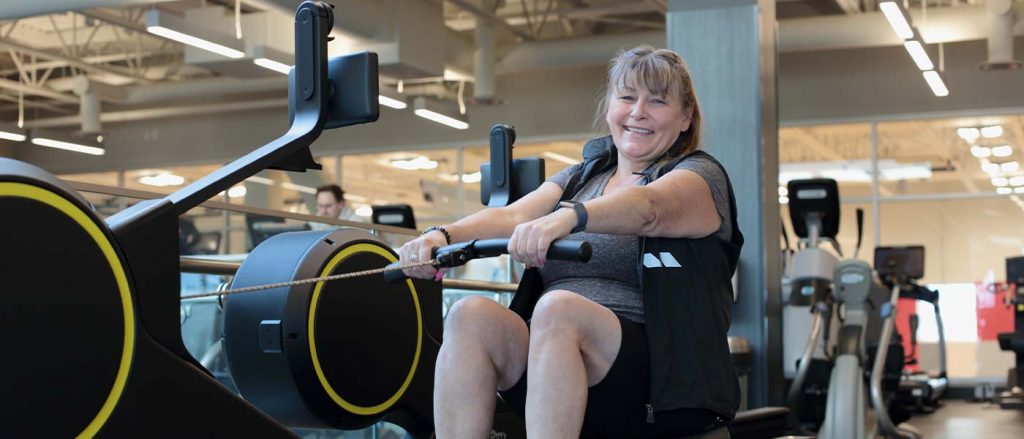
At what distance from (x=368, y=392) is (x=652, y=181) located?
67cm

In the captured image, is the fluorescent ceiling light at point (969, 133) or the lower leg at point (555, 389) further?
the fluorescent ceiling light at point (969, 133)

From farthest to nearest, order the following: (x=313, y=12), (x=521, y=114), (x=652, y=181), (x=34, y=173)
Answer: (x=521, y=114) < (x=652, y=181) < (x=313, y=12) < (x=34, y=173)

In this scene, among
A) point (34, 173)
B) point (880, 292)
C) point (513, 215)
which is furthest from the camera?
point (880, 292)

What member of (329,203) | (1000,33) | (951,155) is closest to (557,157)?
(951,155)

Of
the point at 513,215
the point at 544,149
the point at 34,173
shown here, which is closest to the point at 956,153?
the point at 544,149

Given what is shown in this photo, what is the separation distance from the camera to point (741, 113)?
4.22 m

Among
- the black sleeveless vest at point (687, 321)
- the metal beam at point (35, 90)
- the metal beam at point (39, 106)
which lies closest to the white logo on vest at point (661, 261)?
the black sleeveless vest at point (687, 321)

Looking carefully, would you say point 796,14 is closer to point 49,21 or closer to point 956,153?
point 956,153

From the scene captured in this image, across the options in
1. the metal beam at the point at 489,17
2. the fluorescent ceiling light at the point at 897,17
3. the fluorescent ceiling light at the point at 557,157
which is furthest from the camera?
the fluorescent ceiling light at the point at 557,157

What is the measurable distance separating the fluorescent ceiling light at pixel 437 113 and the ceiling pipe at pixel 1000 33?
486cm

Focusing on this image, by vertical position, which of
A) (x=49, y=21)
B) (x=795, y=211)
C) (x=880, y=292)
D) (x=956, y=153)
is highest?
(x=49, y=21)

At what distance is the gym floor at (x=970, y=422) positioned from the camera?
742 centimetres

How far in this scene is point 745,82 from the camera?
13.9 feet

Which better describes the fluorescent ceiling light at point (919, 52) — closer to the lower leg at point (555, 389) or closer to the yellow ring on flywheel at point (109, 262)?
the lower leg at point (555, 389)
